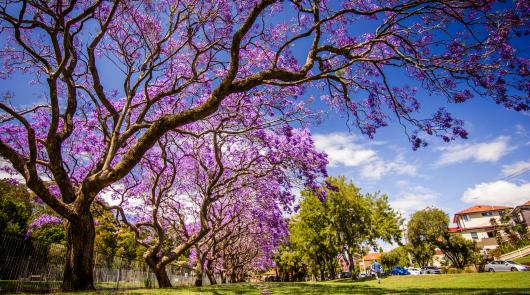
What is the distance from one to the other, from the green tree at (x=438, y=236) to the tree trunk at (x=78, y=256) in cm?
4586

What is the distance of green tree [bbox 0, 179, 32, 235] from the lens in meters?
31.5

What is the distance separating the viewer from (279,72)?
23.7 feet

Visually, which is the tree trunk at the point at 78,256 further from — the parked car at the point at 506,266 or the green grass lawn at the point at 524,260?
the green grass lawn at the point at 524,260

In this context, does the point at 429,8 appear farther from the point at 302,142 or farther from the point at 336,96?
the point at 302,142

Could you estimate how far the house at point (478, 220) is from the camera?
66500mm

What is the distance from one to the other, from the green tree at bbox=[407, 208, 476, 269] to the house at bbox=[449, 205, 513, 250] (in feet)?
85.6

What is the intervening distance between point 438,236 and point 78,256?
154ft

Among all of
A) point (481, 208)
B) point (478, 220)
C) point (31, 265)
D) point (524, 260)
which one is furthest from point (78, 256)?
point (481, 208)

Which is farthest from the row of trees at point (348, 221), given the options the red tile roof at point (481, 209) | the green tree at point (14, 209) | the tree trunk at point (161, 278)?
the red tile roof at point (481, 209)

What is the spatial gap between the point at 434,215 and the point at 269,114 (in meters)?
40.9

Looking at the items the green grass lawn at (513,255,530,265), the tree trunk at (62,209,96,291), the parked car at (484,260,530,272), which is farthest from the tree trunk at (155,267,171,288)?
the green grass lawn at (513,255,530,265)

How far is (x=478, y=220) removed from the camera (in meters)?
70.4

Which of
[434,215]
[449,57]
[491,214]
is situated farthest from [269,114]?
[491,214]

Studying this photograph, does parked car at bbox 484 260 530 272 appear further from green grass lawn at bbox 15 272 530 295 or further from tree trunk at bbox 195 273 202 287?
tree trunk at bbox 195 273 202 287
